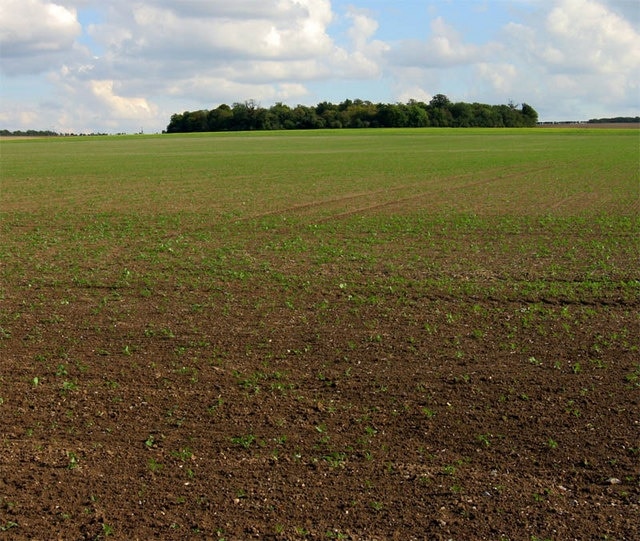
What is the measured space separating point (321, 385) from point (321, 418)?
0.93 metres

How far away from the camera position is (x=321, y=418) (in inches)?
309

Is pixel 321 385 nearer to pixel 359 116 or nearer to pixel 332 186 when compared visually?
pixel 332 186

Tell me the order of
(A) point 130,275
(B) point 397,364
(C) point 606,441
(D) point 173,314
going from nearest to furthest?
(C) point 606,441
(B) point 397,364
(D) point 173,314
(A) point 130,275

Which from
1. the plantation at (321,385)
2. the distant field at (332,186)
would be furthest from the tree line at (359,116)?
the plantation at (321,385)

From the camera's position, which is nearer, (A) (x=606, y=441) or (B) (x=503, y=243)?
(A) (x=606, y=441)

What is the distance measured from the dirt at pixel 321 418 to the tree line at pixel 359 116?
5740 inches

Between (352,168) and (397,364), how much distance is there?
39.2 m

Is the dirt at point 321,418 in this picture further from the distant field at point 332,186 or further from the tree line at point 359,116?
the tree line at point 359,116

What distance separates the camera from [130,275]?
48.9 ft

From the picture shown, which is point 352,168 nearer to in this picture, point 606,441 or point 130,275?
point 130,275

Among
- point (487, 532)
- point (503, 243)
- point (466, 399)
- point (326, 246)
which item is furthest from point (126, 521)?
point (503, 243)

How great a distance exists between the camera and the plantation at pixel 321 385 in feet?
20.2

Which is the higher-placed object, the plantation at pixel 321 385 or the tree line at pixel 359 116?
the tree line at pixel 359 116

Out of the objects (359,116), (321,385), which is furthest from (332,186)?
(359,116)
